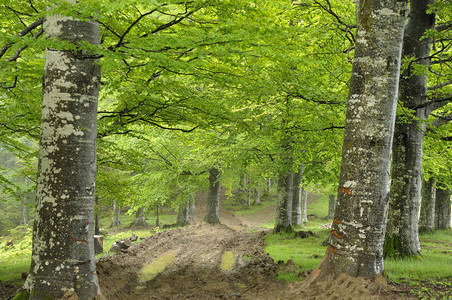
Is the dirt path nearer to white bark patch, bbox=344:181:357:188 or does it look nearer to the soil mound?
the soil mound

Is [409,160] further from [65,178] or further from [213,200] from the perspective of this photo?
[213,200]

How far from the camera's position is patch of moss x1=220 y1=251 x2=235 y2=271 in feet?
30.9

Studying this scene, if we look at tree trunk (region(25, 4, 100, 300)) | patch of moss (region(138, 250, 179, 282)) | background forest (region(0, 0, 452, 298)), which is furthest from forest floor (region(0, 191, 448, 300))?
background forest (region(0, 0, 452, 298))

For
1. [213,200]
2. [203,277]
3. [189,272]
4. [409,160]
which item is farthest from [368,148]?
[213,200]

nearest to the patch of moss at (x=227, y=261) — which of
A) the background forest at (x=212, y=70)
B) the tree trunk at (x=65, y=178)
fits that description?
the background forest at (x=212, y=70)

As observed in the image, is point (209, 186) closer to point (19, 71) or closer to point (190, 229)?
point (190, 229)

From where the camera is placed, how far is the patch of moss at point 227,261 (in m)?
9.42

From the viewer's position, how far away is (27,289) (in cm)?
495

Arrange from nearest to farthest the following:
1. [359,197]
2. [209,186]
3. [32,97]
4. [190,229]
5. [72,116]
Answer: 1. [359,197]
2. [72,116]
3. [32,97]
4. [190,229]
5. [209,186]

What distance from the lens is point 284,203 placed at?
16312 millimetres

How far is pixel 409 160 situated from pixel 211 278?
18.2ft

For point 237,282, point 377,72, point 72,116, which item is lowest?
point 237,282

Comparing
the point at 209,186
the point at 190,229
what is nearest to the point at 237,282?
the point at 190,229

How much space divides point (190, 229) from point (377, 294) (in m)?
15.2
